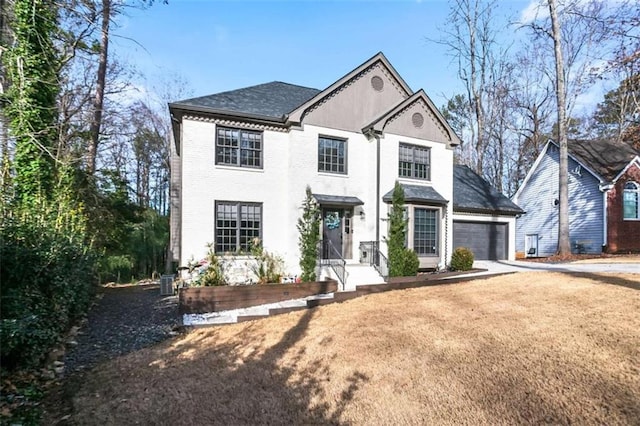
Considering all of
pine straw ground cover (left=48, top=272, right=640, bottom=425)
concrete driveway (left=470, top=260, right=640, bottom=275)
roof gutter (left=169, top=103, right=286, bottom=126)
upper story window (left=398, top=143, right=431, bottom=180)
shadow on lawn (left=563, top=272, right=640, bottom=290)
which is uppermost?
roof gutter (left=169, top=103, right=286, bottom=126)

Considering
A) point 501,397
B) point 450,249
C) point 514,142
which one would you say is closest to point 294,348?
point 501,397

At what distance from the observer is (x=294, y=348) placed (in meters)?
6.08

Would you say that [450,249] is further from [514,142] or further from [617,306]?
[514,142]

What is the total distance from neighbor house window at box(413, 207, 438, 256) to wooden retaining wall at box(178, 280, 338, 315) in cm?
559

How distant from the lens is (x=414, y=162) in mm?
14883

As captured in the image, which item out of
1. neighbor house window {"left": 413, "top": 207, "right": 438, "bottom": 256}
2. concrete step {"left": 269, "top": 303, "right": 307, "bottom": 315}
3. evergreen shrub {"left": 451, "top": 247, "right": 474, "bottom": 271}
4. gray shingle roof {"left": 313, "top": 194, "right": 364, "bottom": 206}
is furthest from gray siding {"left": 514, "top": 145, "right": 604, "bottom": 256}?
concrete step {"left": 269, "top": 303, "right": 307, "bottom": 315}

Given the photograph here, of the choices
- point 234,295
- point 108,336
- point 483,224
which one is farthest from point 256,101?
point 483,224

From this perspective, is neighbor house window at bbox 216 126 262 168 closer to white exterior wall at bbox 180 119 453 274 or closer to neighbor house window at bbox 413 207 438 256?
white exterior wall at bbox 180 119 453 274

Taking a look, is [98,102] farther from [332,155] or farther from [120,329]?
[120,329]

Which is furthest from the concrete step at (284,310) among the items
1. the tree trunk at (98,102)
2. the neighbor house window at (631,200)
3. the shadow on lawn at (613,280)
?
the neighbor house window at (631,200)

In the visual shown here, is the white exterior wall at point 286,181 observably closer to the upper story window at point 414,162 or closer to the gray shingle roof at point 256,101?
the upper story window at point 414,162

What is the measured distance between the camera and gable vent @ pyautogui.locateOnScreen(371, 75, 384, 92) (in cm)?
1445

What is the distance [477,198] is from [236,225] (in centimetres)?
1300

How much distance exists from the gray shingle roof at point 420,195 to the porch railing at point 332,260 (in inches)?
114
